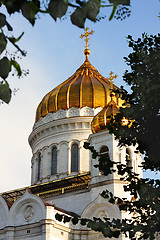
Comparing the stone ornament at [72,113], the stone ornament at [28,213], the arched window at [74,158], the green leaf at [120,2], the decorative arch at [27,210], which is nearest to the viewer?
the green leaf at [120,2]

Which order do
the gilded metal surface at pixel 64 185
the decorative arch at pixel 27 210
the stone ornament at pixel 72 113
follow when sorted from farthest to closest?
the stone ornament at pixel 72 113, the gilded metal surface at pixel 64 185, the decorative arch at pixel 27 210

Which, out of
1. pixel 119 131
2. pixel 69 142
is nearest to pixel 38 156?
pixel 69 142

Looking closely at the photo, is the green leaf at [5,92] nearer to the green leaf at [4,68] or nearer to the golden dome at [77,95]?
the green leaf at [4,68]

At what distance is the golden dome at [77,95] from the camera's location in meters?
28.1

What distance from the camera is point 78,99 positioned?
1110 inches

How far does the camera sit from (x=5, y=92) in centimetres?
245

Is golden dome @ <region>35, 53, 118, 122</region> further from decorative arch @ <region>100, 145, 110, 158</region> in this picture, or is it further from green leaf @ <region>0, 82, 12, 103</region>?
green leaf @ <region>0, 82, 12, 103</region>

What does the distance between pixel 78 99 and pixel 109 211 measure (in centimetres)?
899

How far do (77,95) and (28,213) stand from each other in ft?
31.1

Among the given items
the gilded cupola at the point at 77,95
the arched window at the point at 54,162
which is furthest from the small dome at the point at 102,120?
the arched window at the point at 54,162

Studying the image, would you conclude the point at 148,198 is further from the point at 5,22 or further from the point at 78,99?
the point at 78,99

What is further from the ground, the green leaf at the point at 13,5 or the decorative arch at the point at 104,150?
the decorative arch at the point at 104,150

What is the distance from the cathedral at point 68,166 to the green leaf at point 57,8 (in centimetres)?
1881

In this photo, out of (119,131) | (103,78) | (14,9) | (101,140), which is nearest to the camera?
(14,9)
